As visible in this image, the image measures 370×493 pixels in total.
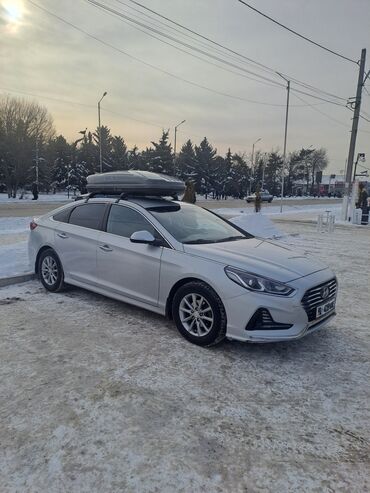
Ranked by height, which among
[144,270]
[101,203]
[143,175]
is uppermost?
[143,175]

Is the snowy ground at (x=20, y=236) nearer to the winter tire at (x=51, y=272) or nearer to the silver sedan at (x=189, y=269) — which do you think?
the winter tire at (x=51, y=272)

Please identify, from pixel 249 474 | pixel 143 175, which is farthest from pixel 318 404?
pixel 143 175

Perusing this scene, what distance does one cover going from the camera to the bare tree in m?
38.5

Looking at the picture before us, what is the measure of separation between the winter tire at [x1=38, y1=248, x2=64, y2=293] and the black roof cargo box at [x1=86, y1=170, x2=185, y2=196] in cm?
114

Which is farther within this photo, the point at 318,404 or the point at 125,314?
the point at 125,314

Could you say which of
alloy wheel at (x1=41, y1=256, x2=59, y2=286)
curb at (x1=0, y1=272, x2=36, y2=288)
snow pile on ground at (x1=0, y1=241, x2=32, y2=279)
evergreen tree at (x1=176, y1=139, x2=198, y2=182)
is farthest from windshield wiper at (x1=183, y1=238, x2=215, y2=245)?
evergreen tree at (x1=176, y1=139, x2=198, y2=182)

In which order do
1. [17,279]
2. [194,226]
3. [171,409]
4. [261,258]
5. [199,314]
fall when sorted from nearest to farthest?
[171,409] < [199,314] < [261,258] < [194,226] < [17,279]

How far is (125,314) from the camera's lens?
5.11m

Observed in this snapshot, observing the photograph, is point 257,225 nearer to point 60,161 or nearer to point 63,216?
point 63,216

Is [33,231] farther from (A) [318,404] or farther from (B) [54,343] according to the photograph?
(A) [318,404]

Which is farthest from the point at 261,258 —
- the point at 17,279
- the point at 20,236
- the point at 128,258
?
the point at 20,236

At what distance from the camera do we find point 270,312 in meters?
3.82

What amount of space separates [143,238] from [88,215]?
4.66 feet

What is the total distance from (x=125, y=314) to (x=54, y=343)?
1.09 m
